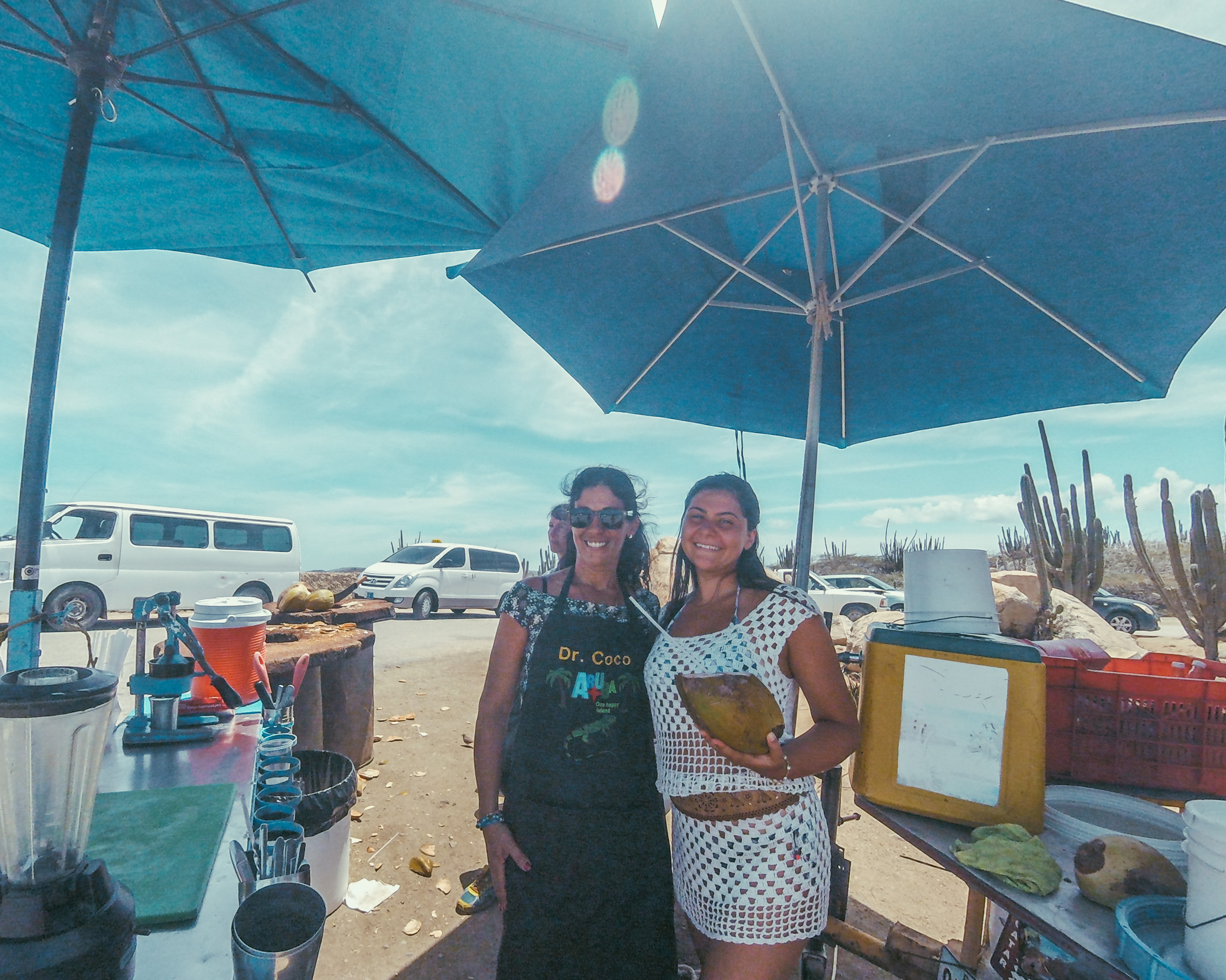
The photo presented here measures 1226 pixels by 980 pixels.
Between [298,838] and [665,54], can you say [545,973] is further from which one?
[665,54]

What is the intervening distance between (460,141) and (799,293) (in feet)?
6.32

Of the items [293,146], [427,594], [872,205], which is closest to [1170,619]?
[427,594]

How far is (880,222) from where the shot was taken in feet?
9.53

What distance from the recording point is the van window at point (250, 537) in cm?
1209

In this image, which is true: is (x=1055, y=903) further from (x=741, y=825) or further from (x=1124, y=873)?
(x=741, y=825)

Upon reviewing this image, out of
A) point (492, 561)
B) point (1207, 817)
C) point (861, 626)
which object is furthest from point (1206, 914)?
point (492, 561)

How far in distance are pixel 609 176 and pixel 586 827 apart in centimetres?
228

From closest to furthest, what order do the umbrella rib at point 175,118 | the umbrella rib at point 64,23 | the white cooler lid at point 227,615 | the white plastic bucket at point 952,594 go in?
the white plastic bucket at point 952,594 < the umbrella rib at point 64,23 < the white cooler lid at point 227,615 < the umbrella rib at point 175,118

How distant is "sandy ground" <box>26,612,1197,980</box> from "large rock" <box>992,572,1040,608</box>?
9152 millimetres

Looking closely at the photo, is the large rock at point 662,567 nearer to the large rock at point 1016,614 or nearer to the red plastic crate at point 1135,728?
the large rock at point 1016,614

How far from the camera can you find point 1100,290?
2660 mm

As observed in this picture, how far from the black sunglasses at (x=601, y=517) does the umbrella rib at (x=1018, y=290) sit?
169 cm

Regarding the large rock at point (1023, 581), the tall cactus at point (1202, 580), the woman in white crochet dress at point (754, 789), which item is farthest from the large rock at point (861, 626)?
the woman in white crochet dress at point (754, 789)

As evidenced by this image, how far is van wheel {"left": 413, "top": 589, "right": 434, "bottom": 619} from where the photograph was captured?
1348 cm
